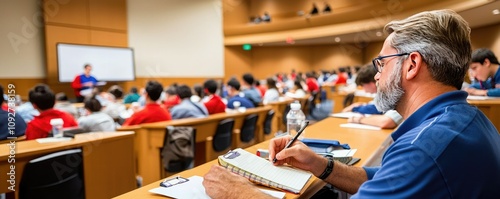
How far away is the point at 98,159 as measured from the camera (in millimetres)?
2318

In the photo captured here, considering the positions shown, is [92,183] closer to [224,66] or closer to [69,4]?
[69,4]

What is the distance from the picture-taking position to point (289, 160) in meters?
1.24

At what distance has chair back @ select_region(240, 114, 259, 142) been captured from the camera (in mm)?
4047

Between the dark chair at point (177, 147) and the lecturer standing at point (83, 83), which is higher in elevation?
the lecturer standing at point (83, 83)

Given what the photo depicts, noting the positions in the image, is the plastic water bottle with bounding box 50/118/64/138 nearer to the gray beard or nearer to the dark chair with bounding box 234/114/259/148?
the dark chair with bounding box 234/114/259/148

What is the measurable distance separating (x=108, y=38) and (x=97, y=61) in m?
0.93

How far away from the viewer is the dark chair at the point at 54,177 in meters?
1.86

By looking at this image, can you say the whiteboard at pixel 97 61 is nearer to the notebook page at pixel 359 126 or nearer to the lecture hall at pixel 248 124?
the lecture hall at pixel 248 124

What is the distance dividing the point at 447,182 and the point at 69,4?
9.75 metres

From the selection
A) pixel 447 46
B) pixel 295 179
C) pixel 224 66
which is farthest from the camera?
pixel 224 66

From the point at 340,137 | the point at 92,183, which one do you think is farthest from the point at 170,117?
the point at 340,137

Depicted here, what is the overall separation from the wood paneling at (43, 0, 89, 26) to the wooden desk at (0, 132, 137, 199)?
24.1 ft

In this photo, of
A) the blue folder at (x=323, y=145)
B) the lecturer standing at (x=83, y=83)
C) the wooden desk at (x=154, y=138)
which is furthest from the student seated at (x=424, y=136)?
the lecturer standing at (x=83, y=83)

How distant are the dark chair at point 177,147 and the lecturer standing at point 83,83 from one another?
5742mm
